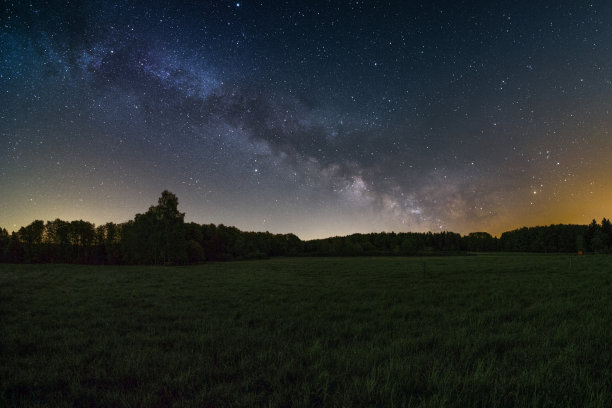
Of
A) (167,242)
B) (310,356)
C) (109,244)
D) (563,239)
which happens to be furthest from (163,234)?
(563,239)

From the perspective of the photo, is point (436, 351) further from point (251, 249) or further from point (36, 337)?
point (251, 249)

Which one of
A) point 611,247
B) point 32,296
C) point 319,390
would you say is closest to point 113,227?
point 32,296

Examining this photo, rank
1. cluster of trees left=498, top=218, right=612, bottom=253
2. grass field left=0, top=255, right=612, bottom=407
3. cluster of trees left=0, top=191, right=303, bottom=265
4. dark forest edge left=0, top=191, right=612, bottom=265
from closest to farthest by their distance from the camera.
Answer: grass field left=0, top=255, right=612, bottom=407 < dark forest edge left=0, top=191, right=612, bottom=265 < cluster of trees left=0, top=191, right=303, bottom=265 < cluster of trees left=498, top=218, right=612, bottom=253

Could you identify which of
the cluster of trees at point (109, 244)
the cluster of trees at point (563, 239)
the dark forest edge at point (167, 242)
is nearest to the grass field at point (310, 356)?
the dark forest edge at point (167, 242)

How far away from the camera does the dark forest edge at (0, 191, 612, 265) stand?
52.4 m

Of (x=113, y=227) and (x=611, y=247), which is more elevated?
(x=113, y=227)

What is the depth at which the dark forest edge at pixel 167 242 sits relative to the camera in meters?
52.4

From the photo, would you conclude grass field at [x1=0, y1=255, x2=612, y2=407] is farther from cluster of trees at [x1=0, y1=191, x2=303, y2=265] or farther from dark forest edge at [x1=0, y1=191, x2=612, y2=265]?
cluster of trees at [x1=0, y1=191, x2=303, y2=265]

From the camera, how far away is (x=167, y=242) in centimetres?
5081

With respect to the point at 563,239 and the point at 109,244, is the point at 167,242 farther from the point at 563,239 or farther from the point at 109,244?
the point at 563,239

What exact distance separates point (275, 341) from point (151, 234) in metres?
53.7

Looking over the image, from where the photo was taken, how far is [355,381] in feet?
13.1

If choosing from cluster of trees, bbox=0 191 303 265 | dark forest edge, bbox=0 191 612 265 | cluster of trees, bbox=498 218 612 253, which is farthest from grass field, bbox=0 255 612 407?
cluster of trees, bbox=498 218 612 253

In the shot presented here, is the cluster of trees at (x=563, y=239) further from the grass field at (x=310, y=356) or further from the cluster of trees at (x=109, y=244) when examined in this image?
the grass field at (x=310, y=356)
